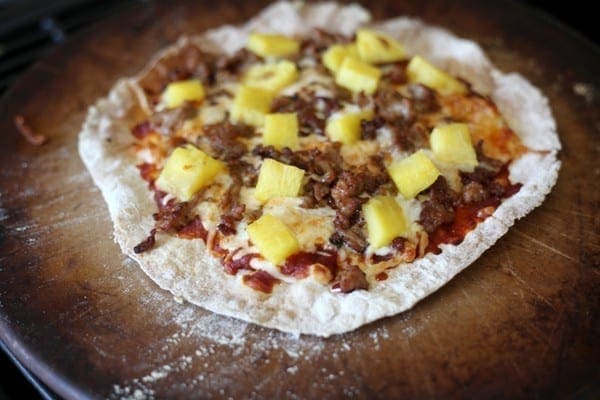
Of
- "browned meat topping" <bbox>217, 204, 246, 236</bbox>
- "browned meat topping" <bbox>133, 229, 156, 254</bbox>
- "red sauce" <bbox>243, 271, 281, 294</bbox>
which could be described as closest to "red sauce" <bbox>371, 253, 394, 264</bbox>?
"red sauce" <bbox>243, 271, 281, 294</bbox>

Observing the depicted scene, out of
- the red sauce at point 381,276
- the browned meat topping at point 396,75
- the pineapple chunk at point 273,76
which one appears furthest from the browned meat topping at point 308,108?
the red sauce at point 381,276

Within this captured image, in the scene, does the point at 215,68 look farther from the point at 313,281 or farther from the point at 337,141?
the point at 313,281

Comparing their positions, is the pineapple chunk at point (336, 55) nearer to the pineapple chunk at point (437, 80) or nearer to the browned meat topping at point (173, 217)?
the pineapple chunk at point (437, 80)

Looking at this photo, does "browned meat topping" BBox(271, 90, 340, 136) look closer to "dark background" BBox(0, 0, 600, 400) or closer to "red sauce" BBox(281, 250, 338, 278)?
"red sauce" BBox(281, 250, 338, 278)

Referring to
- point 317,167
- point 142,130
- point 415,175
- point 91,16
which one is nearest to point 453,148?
point 415,175

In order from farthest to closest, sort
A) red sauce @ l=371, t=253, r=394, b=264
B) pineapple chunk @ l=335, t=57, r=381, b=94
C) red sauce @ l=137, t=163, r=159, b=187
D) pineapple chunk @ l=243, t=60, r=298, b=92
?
pineapple chunk @ l=243, t=60, r=298, b=92 → pineapple chunk @ l=335, t=57, r=381, b=94 → red sauce @ l=137, t=163, r=159, b=187 → red sauce @ l=371, t=253, r=394, b=264

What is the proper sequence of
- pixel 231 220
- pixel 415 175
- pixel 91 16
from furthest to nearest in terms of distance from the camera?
pixel 91 16
pixel 415 175
pixel 231 220

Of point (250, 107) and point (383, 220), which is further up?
point (250, 107)

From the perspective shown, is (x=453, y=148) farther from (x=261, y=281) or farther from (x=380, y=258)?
(x=261, y=281)
